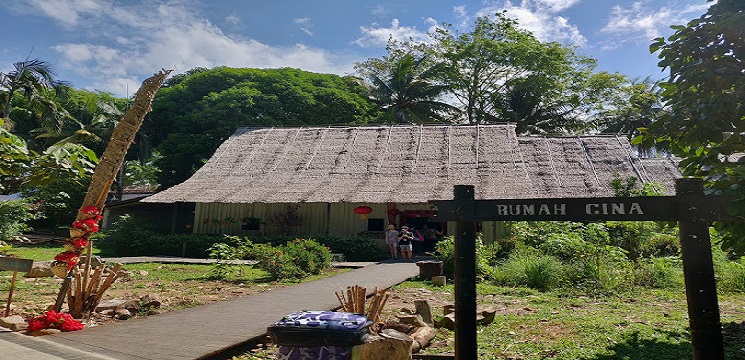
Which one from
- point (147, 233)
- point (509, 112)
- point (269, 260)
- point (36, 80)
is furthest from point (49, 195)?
point (509, 112)

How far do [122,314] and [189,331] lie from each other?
164 cm

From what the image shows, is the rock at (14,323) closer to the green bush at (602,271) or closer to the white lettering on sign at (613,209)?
the white lettering on sign at (613,209)

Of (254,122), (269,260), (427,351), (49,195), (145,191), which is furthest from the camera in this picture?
(145,191)

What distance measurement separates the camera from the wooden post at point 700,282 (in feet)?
12.0

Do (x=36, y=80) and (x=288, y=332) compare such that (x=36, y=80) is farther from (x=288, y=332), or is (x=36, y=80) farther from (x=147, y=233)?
(x=288, y=332)

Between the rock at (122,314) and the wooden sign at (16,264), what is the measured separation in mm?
1329

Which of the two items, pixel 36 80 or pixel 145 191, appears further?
pixel 145 191

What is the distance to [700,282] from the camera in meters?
3.75

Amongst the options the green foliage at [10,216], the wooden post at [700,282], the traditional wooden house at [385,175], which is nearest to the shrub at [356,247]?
the traditional wooden house at [385,175]

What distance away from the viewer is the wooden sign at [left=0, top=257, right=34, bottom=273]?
5906 millimetres

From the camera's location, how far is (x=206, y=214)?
20828 mm

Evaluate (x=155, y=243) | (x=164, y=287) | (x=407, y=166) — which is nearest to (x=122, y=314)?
(x=164, y=287)

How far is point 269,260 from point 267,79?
24.9 metres

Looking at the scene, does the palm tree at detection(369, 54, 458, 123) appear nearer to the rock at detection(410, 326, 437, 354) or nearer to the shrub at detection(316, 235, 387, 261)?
the shrub at detection(316, 235, 387, 261)
